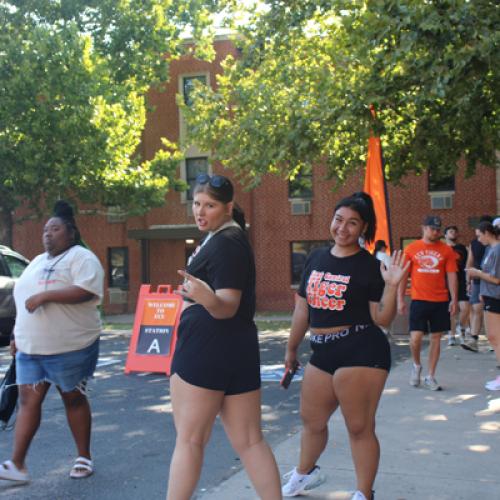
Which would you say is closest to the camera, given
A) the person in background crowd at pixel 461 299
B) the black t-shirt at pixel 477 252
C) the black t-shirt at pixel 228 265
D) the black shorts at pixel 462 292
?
the black t-shirt at pixel 228 265

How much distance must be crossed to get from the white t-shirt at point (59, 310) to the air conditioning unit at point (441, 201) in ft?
69.1

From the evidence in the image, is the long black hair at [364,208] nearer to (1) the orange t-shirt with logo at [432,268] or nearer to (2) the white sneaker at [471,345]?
(1) the orange t-shirt with logo at [432,268]

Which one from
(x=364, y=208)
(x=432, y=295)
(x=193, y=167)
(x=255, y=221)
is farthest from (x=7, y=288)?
(x=193, y=167)

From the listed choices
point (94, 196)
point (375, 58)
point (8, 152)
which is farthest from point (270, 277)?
point (375, 58)

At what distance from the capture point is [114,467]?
17.7 feet

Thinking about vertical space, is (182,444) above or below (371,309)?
below

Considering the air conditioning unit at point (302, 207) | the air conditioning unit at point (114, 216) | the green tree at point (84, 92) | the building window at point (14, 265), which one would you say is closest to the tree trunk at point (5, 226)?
the green tree at point (84, 92)

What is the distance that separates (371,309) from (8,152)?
63.3 feet

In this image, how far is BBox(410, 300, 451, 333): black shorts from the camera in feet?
26.7

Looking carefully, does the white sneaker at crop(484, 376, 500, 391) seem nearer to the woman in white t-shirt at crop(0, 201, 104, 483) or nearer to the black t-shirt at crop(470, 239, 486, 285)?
the black t-shirt at crop(470, 239, 486, 285)

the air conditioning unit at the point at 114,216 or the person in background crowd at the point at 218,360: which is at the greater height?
the air conditioning unit at the point at 114,216

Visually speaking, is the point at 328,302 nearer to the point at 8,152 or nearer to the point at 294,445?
the point at 294,445

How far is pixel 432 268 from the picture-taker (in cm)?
817

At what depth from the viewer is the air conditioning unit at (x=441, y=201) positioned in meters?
24.7
